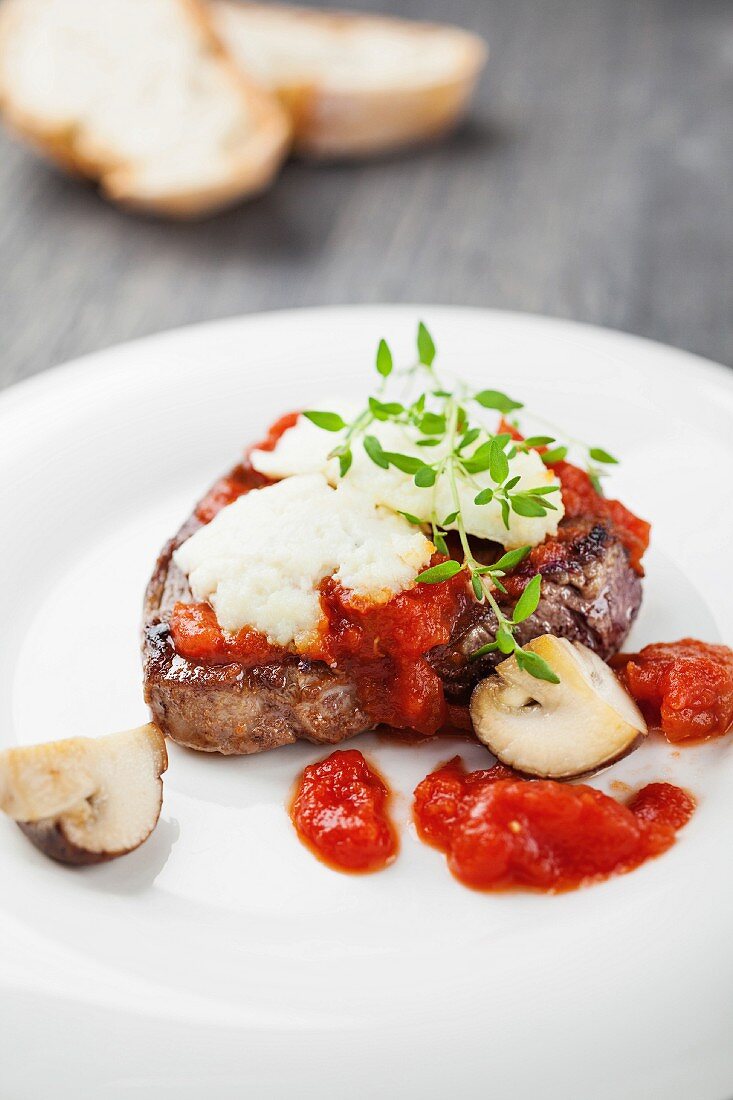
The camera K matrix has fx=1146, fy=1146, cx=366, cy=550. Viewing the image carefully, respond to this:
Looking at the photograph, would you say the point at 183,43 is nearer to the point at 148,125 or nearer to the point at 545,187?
the point at 148,125

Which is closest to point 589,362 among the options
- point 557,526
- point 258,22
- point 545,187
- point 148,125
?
point 557,526

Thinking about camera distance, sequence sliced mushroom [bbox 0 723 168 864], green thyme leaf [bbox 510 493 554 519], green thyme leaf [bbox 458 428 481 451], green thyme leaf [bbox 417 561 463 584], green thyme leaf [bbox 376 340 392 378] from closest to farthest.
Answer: sliced mushroom [bbox 0 723 168 864] < green thyme leaf [bbox 417 561 463 584] < green thyme leaf [bbox 510 493 554 519] < green thyme leaf [bbox 458 428 481 451] < green thyme leaf [bbox 376 340 392 378]

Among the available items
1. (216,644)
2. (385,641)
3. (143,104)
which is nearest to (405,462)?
(385,641)

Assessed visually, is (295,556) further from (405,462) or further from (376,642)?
(405,462)

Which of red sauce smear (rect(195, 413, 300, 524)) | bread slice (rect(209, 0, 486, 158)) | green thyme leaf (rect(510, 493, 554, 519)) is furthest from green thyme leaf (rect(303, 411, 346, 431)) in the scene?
bread slice (rect(209, 0, 486, 158))

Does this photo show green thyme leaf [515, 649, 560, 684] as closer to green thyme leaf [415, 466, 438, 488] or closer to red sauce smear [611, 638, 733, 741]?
red sauce smear [611, 638, 733, 741]

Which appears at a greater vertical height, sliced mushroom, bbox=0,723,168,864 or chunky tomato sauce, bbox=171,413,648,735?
chunky tomato sauce, bbox=171,413,648,735
